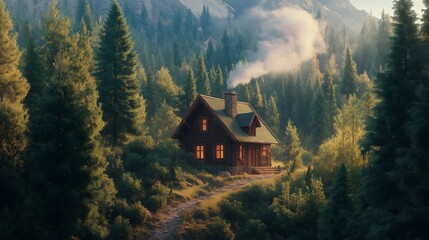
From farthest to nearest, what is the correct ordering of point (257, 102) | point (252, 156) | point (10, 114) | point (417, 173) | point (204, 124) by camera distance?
point (257, 102), point (252, 156), point (204, 124), point (10, 114), point (417, 173)

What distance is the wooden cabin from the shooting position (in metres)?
41.4

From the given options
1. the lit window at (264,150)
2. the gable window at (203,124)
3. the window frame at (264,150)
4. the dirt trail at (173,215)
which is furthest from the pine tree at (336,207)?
the lit window at (264,150)

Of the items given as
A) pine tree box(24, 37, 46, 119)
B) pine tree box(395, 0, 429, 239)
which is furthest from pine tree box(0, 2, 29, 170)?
pine tree box(395, 0, 429, 239)

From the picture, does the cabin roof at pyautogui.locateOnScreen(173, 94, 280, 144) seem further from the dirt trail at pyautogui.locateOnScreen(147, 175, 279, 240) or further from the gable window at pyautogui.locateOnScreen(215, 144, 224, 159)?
the dirt trail at pyautogui.locateOnScreen(147, 175, 279, 240)

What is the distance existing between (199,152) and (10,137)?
2331 centimetres

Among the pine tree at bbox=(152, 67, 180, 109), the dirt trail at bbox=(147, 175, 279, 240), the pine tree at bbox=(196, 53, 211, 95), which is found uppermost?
the pine tree at bbox=(196, 53, 211, 95)

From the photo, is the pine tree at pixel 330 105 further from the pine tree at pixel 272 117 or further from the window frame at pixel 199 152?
the window frame at pixel 199 152

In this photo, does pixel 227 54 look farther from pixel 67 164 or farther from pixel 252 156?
pixel 67 164

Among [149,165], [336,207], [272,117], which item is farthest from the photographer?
[272,117]

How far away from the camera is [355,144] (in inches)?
1175

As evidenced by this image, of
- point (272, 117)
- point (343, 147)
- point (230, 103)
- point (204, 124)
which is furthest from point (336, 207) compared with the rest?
point (272, 117)

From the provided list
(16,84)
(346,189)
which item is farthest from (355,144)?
(16,84)

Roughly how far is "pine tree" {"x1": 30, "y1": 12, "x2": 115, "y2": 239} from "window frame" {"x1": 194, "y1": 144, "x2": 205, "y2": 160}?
22.4 m

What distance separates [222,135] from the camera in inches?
1645
